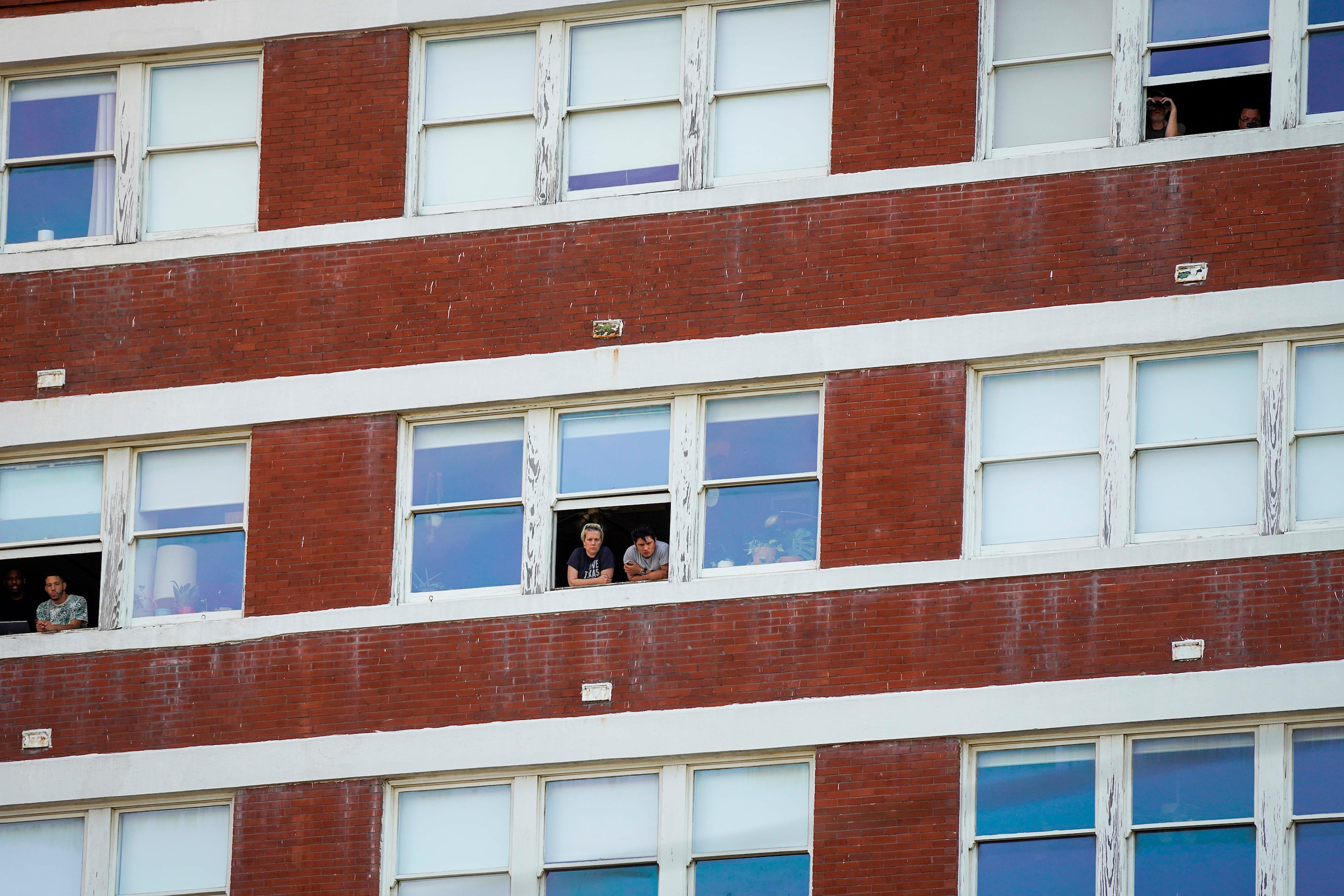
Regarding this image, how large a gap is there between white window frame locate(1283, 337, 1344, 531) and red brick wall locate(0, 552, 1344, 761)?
1.27 ft

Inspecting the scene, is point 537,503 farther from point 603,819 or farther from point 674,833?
point 674,833

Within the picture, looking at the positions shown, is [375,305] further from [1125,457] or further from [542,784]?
[1125,457]

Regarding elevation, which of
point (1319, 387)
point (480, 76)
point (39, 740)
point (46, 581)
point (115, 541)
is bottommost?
point (39, 740)

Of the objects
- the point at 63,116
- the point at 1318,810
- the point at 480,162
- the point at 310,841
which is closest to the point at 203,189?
the point at 63,116

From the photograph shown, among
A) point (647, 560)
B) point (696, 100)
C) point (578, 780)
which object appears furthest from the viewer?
point (696, 100)

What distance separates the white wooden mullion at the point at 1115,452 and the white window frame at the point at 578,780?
298 centimetres

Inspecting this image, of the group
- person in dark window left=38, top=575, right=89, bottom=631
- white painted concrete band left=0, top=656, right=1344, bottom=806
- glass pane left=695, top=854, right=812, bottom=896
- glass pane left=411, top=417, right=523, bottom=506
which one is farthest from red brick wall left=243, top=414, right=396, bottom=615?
glass pane left=695, top=854, right=812, bottom=896

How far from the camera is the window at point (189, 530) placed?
830 inches

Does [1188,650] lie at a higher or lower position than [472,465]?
lower

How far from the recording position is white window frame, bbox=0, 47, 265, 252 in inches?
→ 858

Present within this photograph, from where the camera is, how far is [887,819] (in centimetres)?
1920

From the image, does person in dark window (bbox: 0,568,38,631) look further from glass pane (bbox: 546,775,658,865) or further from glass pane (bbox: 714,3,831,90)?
glass pane (bbox: 714,3,831,90)

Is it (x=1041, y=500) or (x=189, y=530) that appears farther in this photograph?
(x=189, y=530)

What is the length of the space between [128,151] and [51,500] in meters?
3.15
